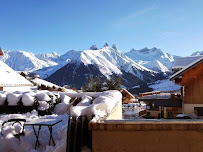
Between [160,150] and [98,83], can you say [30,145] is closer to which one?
[160,150]

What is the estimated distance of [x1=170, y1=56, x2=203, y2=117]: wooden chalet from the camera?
41.1 feet

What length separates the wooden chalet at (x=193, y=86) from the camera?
12.5 meters

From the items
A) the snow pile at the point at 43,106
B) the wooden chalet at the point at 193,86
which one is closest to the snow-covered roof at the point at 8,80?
the snow pile at the point at 43,106

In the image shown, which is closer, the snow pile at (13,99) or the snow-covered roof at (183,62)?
the snow pile at (13,99)

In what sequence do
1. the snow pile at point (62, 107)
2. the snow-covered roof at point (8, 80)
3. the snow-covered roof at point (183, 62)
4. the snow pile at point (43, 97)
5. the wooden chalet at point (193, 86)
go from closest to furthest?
the snow pile at point (43, 97) < the snow pile at point (62, 107) < the wooden chalet at point (193, 86) < the snow-covered roof at point (183, 62) < the snow-covered roof at point (8, 80)

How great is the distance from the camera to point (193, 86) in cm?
1280

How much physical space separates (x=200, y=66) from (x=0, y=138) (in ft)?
38.7

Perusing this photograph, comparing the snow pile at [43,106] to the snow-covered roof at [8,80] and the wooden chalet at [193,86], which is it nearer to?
the wooden chalet at [193,86]

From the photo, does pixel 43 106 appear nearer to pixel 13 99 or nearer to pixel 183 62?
pixel 13 99

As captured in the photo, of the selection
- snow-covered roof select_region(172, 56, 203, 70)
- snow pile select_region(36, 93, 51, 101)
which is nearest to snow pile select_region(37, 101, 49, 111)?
snow pile select_region(36, 93, 51, 101)

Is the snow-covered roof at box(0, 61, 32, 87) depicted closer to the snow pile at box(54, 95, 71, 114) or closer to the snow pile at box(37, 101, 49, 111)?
the snow pile at box(54, 95, 71, 114)

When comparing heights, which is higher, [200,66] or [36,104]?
[200,66]

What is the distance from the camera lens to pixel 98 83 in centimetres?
3394

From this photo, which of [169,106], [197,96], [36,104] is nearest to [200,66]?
[197,96]
